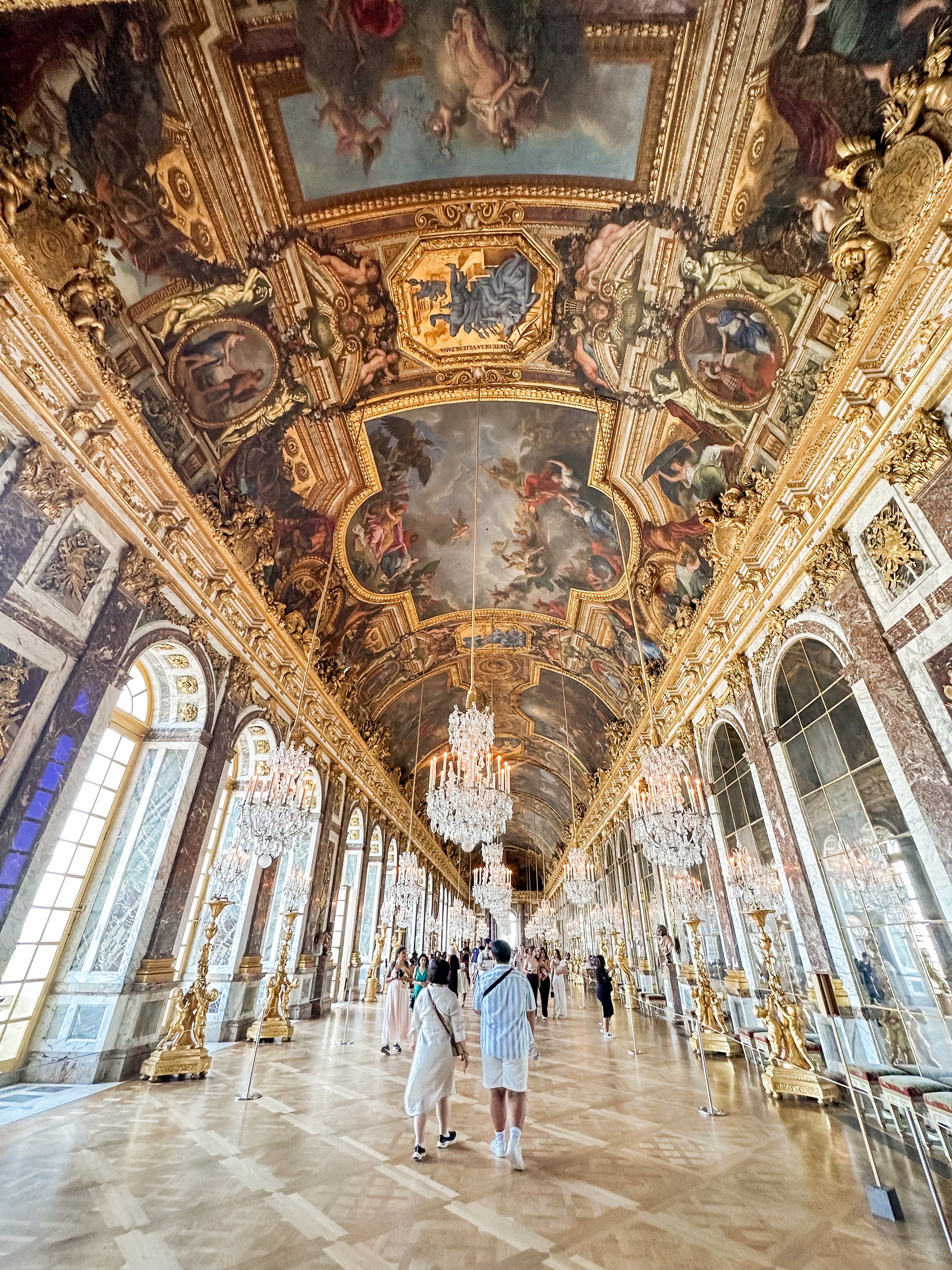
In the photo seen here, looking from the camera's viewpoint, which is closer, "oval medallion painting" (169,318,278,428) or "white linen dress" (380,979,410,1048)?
"oval medallion painting" (169,318,278,428)

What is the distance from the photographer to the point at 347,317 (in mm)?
7691

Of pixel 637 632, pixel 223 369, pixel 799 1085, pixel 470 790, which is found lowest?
pixel 799 1085

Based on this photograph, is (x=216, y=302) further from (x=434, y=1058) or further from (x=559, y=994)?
(x=559, y=994)

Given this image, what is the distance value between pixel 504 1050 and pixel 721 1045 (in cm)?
676

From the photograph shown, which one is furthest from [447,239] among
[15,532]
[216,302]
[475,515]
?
[15,532]

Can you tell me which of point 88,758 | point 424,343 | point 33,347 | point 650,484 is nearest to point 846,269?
point 650,484

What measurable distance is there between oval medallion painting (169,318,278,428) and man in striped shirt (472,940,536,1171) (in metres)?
7.42

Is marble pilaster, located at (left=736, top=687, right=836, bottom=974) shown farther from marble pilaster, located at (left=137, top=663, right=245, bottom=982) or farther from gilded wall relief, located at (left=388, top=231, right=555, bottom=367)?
marble pilaster, located at (left=137, top=663, right=245, bottom=982)

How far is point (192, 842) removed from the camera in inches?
310

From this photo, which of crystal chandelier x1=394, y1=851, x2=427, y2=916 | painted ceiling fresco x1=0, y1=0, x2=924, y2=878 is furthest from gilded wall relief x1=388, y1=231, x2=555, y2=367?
crystal chandelier x1=394, y1=851, x2=427, y2=916

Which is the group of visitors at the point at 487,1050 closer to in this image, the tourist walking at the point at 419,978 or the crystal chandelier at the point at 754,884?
the tourist walking at the point at 419,978

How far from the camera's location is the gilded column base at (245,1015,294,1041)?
9.19m

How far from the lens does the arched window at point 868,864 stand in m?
5.03

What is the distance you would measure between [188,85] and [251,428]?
143 inches
